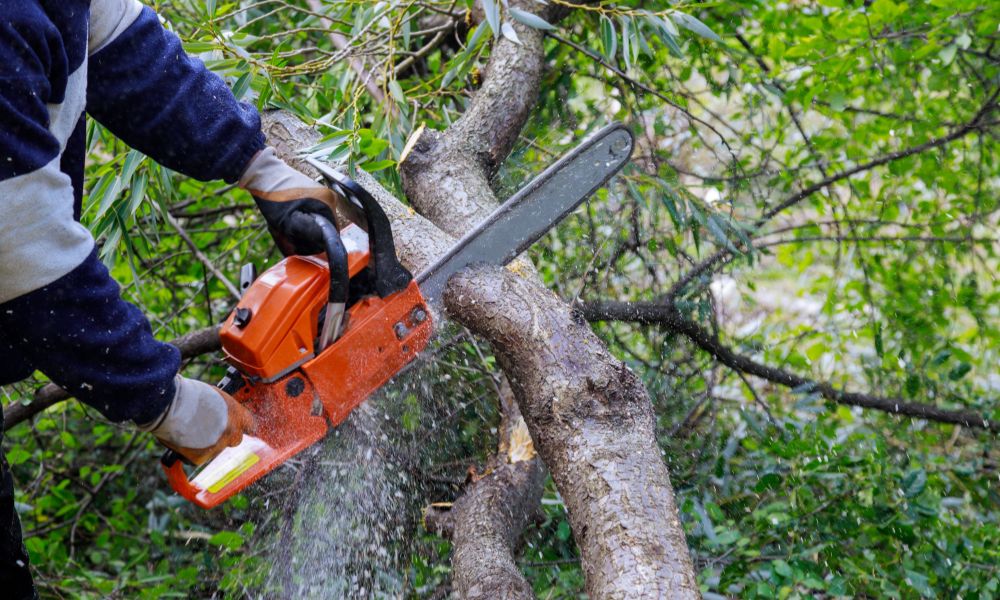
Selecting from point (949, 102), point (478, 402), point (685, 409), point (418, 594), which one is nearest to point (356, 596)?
point (418, 594)

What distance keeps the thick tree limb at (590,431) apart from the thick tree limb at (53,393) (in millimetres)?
1229

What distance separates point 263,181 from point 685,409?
1874mm

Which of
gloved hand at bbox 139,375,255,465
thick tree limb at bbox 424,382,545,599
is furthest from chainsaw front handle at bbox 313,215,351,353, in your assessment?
thick tree limb at bbox 424,382,545,599

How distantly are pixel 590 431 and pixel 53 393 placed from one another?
2018 mm

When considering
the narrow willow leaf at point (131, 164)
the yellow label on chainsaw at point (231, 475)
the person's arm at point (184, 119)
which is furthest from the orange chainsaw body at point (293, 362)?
the narrow willow leaf at point (131, 164)

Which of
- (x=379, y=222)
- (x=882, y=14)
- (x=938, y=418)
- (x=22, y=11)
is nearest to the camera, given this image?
(x=22, y=11)

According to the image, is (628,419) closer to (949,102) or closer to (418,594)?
(418,594)

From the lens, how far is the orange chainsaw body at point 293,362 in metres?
2.00

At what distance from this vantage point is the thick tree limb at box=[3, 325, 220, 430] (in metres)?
A: 2.96

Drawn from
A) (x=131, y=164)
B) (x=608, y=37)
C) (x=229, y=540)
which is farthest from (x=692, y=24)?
(x=229, y=540)

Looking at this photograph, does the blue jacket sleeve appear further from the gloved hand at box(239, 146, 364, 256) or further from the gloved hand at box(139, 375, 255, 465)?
the gloved hand at box(139, 375, 255, 465)

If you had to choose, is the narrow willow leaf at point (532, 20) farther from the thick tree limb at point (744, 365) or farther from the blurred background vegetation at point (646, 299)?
the thick tree limb at point (744, 365)

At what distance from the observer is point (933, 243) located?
3.88m

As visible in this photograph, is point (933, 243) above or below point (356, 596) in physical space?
above
